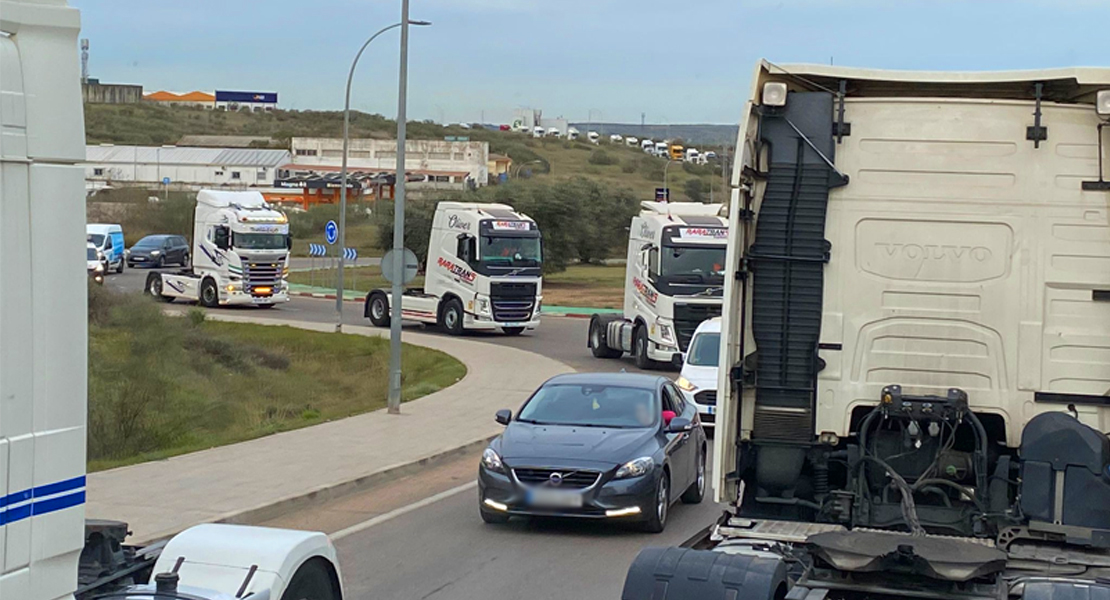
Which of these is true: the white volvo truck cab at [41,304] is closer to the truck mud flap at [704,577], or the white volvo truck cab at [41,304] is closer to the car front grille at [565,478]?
the truck mud flap at [704,577]

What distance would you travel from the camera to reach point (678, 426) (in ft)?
43.7

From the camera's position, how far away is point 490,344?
36.5 meters

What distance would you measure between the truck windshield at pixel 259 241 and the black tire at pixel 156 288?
519 cm

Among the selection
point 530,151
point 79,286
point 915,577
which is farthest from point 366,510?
point 530,151

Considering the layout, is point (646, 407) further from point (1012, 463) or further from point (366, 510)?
point (1012, 463)

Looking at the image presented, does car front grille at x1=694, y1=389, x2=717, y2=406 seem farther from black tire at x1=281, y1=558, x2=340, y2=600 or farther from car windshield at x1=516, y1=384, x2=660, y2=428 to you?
black tire at x1=281, y1=558, x2=340, y2=600

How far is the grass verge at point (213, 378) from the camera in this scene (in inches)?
786

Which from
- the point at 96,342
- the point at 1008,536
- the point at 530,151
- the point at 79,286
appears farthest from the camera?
the point at 530,151

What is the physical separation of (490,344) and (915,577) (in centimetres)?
3035

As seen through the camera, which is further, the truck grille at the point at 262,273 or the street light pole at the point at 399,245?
the truck grille at the point at 262,273

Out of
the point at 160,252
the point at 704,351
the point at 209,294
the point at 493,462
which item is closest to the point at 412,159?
the point at 160,252

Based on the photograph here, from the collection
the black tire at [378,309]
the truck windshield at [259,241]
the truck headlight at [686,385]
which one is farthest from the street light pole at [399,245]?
the truck windshield at [259,241]

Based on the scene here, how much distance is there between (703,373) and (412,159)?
103349 millimetres

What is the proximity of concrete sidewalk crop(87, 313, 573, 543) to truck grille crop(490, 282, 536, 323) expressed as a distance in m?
12.7
